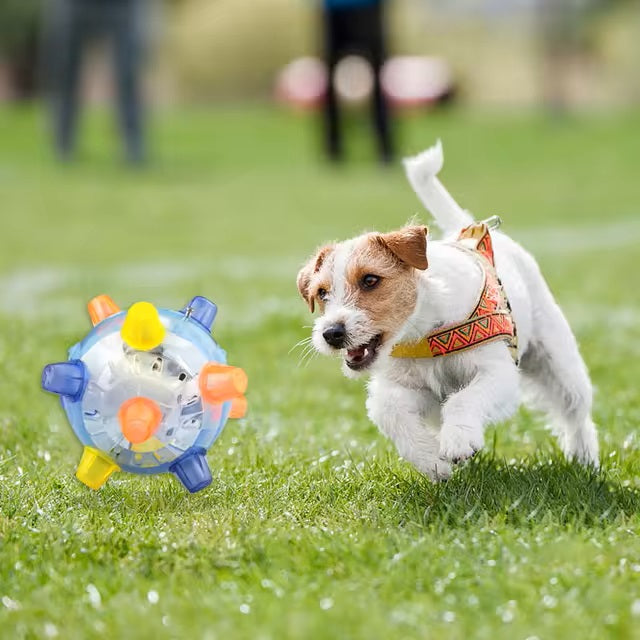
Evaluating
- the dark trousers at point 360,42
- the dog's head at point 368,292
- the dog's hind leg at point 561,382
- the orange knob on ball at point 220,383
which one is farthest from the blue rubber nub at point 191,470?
the dark trousers at point 360,42

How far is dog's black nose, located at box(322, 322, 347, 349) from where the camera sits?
4.00 metres

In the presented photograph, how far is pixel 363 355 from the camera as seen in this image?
4113 millimetres

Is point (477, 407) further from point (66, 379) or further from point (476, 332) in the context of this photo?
point (66, 379)

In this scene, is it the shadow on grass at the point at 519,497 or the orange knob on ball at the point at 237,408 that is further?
the orange knob on ball at the point at 237,408

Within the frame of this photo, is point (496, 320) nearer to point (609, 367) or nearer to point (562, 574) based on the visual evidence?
point (562, 574)

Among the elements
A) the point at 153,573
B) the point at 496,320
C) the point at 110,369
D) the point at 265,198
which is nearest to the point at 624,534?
the point at 496,320

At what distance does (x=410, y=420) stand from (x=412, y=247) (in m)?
0.65

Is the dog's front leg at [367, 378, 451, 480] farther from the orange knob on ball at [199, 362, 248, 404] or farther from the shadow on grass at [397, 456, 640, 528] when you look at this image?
the orange knob on ball at [199, 362, 248, 404]

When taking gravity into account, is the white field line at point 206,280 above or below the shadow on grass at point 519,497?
below

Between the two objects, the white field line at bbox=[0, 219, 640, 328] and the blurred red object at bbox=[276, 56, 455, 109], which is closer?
the white field line at bbox=[0, 219, 640, 328]

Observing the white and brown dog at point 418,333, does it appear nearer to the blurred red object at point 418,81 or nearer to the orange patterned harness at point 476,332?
the orange patterned harness at point 476,332

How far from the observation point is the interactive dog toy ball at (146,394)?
13.4ft

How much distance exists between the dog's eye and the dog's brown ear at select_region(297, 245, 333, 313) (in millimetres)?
224

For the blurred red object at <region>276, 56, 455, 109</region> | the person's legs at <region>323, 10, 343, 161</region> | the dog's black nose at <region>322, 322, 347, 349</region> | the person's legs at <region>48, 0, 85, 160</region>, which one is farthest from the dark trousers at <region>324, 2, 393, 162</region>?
the dog's black nose at <region>322, 322, 347, 349</region>
